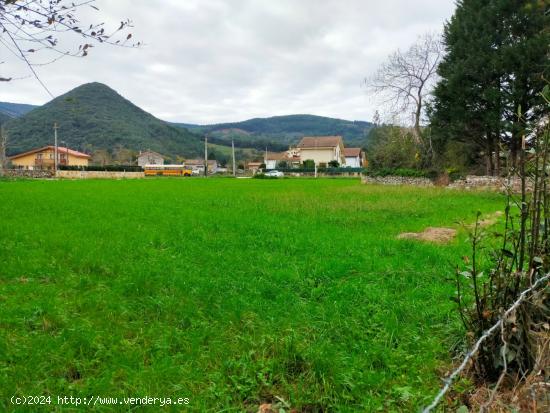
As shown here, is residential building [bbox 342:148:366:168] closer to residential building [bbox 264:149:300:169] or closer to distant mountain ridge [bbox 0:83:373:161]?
distant mountain ridge [bbox 0:83:373:161]

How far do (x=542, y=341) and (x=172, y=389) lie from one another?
2.71 meters

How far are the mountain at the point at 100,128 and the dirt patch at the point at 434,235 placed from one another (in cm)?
7654

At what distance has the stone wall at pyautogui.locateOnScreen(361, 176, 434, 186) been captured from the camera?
31484 millimetres

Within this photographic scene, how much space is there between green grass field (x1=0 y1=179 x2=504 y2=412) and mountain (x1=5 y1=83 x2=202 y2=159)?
76.1 meters

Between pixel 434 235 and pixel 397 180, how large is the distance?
85.0ft

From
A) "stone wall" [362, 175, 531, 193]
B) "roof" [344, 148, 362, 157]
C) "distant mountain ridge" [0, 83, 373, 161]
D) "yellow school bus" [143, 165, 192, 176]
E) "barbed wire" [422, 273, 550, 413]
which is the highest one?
"distant mountain ridge" [0, 83, 373, 161]

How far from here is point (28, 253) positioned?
23.9 ft

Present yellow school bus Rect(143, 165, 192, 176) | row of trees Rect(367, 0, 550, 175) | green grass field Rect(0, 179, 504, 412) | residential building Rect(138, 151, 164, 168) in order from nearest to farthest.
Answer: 1. green grass field Rect(0, 179, 504, 412)
2. row of trees Rect(367, 0, 550, 175)
3. yellow school bus Rect(143, 165, 192, 176)
4. residential building Rect(138, 151, 164, 168)

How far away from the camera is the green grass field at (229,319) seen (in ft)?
10.2

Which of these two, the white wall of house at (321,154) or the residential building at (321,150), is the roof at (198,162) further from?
the white wall of house at (321,154)

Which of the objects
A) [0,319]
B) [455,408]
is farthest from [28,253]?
[455,408]

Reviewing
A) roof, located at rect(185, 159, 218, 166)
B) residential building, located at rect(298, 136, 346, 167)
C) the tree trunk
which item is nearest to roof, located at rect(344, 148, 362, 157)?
residential building, located at rect(298, 136, 346, 167)

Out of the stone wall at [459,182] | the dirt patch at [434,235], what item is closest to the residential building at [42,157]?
the stone wall at [459,182]

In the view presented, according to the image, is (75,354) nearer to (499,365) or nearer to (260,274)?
(260,274)
